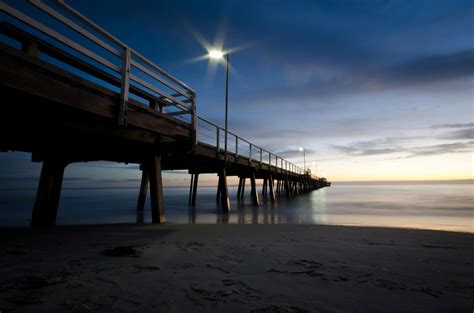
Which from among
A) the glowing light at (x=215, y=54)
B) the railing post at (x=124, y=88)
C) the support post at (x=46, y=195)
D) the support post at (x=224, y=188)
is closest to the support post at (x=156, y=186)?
the railing post at (x=124, y=88)

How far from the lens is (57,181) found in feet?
27.7

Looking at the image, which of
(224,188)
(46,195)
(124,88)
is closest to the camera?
(124,88)

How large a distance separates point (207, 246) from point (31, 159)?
26.0 ft

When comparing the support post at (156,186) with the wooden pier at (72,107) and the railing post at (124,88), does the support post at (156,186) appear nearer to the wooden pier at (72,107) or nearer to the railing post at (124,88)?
the wooden pier at (72,107)

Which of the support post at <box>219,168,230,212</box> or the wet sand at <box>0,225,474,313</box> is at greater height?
the support post at <box>219,168,230,212</box>

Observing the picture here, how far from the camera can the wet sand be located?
2.19 meters

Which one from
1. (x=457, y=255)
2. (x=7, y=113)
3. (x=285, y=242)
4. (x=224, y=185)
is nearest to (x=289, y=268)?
(x=285, y=242)

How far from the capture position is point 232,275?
2914mm

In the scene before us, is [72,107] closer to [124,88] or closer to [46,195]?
[124,88]

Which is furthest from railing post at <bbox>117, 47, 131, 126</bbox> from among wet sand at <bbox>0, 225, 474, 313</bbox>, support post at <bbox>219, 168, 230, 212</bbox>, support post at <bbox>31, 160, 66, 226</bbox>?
support post at <bbox>219, 168, 230, 212</bbox>

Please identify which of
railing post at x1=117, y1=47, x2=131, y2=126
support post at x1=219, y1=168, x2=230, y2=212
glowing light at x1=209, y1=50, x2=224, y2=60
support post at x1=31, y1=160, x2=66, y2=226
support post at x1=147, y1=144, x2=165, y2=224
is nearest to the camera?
railing post at x1=117, y1=47, x2=131, y2=126

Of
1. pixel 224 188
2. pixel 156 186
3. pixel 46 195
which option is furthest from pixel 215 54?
pixel 46 195

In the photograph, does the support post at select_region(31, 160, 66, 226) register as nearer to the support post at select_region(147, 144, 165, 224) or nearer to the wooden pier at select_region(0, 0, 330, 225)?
the wooden pier at select_region(0, 0, 330, 225)

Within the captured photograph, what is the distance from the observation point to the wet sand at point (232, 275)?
219cm
